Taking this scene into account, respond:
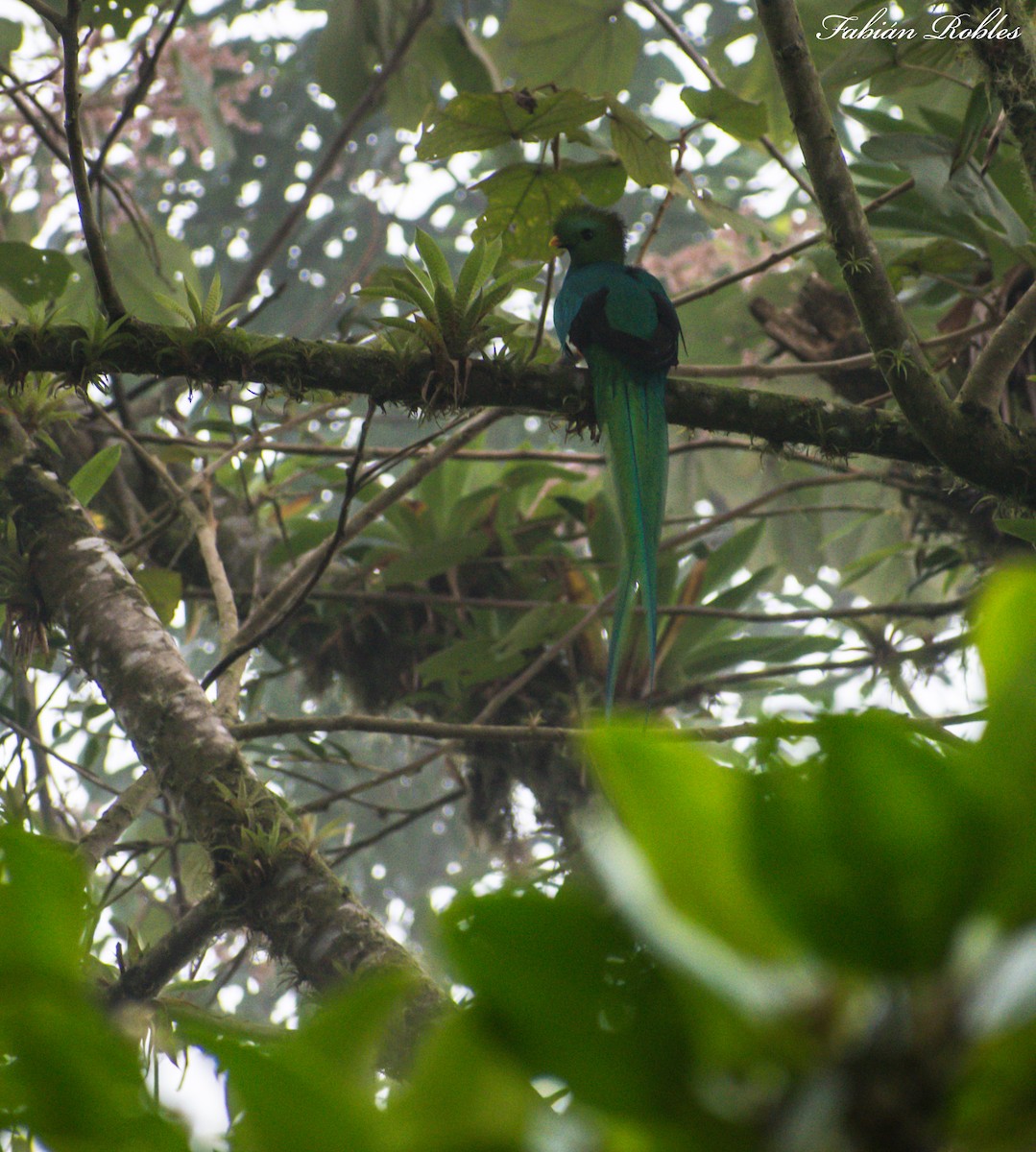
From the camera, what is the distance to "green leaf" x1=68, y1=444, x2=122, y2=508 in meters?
1.74

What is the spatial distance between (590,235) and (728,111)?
12.0 inches

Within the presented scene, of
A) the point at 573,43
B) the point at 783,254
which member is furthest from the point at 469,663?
the point at 573,43

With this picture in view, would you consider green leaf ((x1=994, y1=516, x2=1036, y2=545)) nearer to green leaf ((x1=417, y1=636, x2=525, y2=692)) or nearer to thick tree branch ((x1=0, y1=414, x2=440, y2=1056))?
thick tree branch ((x1=0, y1=414, x2=440, y2=1056))

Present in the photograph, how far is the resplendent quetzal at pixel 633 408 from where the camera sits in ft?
4.87

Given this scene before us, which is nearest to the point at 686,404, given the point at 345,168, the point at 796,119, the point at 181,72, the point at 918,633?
the point at 796,119

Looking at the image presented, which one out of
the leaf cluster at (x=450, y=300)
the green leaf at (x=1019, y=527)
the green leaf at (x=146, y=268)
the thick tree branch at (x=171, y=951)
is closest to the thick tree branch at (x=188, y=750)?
the thick tree branch at (x=171, y=951)

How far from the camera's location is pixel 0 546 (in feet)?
5.39

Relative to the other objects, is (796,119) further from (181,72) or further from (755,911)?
(181,72)

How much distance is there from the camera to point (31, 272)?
1.77 meters

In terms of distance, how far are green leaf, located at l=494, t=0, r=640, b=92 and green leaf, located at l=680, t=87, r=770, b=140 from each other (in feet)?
2.12

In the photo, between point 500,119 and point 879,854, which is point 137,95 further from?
point 879,854

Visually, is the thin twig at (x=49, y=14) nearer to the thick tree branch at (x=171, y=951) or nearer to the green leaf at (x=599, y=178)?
the green leaf at (x=599, y=178)

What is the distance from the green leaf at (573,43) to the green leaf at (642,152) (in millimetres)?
699

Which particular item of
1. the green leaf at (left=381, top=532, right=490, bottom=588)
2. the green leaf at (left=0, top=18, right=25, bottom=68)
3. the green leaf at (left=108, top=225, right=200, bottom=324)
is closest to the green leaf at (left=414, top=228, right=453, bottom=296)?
the green leaf at (left=381, top=532, right=490, bottom=588)
